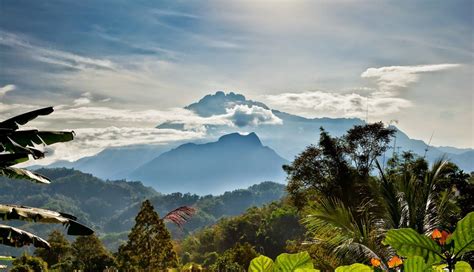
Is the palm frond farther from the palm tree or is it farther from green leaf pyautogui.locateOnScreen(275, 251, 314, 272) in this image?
green leaf pyautogui.locateOnScreen(275, 251, 314, 272)

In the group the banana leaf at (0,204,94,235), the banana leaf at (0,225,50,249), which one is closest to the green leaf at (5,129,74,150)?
the banana leaf at (0,204,94,235)

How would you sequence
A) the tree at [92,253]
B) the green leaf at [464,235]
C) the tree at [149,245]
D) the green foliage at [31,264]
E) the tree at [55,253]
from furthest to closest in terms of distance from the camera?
the tree at [55,253], the tree at [92,253], the green foliage at [31,264], the tree at [149,245], the green leaf at [464,235]

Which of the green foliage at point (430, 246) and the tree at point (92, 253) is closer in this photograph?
the green foliage at point (430, 246)

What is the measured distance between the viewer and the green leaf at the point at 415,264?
0.77 m

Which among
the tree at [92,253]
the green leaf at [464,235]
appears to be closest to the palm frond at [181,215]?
the green leaf at [464,235]

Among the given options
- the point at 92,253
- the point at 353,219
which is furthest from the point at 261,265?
the point at 92,253

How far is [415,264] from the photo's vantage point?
0.77 m

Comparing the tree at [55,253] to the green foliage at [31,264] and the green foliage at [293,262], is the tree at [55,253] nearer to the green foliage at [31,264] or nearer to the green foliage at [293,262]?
the green foliage at [31,264]

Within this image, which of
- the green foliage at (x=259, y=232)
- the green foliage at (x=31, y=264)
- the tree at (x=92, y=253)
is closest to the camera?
the green foliage at (x=31, y=264)

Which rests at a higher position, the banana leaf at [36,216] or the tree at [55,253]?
the banana leaf at [36,216]

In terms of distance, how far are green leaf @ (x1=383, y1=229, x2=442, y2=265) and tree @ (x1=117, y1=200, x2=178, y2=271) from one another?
40.9 ft

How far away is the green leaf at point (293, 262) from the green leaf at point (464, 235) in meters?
0.25

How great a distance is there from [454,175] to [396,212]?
28.6ft

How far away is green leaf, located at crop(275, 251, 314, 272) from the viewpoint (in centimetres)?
82
